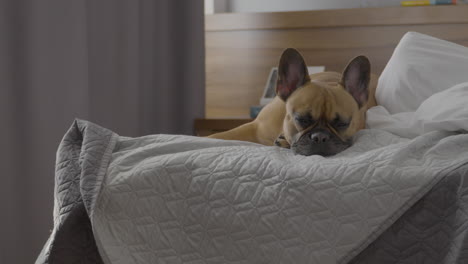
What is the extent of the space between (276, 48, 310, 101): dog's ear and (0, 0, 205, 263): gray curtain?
0.69 meters

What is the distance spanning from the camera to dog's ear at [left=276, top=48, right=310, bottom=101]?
1.70m

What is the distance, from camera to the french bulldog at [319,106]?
155 centimetres

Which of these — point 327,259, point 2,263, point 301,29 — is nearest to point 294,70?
point 327,259

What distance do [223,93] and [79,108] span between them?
4.57 feet

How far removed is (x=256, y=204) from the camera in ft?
3.61

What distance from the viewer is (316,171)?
1.12 m

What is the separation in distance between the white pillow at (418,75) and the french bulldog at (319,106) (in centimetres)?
13

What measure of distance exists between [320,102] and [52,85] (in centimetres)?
83

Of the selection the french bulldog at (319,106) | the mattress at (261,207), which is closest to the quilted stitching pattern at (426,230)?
the mattress at (261,207)

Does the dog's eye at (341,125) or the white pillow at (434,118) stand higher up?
the white pillow at (434,118)

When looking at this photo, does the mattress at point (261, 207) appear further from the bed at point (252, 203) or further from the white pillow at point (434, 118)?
the white pillow at point (434, 118)

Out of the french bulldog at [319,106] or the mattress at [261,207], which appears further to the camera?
the french bulldog at [319,106]

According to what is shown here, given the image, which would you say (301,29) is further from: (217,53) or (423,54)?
(423,54)

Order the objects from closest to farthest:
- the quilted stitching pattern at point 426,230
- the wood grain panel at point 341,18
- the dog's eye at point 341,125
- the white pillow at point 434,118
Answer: the quilted stitching pattern at point 426,230, the white pillow at point 434,118, the dog's eye at point 341,125, the wood grain panel at point 341,18
